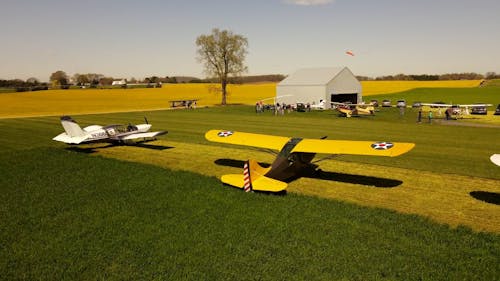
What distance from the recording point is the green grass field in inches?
305

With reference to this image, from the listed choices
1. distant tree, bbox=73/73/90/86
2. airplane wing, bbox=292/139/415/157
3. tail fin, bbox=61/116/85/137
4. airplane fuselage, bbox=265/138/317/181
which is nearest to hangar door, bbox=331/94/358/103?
tail fin, bbox=61/116/85/137

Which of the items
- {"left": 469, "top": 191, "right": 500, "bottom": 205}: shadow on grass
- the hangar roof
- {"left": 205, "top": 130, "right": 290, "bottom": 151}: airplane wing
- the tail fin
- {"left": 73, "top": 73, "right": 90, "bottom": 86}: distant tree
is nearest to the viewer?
{"left": 469, "top": 191, "right": 500, "bottom": 205}: shadow on grass

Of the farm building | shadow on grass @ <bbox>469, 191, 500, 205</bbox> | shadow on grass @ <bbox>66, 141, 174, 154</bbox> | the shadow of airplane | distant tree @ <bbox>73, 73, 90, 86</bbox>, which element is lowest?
shadow on grass @ <bbox>469, 191, 500, 205</bbox>

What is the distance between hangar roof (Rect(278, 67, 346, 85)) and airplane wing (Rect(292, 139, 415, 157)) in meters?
40.0

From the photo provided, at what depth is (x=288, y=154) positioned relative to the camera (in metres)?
13.9

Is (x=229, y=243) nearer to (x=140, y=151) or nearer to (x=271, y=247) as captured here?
(x=271, y=247)

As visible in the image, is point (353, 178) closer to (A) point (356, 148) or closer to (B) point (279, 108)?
(A) point (356, 148)

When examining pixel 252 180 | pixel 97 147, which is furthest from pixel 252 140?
pixel 97 147

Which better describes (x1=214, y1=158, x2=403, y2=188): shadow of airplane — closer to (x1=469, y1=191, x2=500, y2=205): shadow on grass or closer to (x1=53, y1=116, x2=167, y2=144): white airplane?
(x1=469, y1=191, x2=500, y2=205): shadow on grass

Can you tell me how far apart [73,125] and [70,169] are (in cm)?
542

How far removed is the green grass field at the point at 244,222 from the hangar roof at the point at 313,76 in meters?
36.5

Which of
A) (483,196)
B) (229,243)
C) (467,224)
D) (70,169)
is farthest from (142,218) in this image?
(483,196)

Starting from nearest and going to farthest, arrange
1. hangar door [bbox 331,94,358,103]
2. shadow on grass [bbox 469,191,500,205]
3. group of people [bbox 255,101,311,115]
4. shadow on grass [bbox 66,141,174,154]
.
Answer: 1. shadow on grass [bbox 469,191,500,205]
2. shadow on grass [bbox 66,141,174,154]
3. group of people [bbox 255,101,311,115]
4. hangar door [bbox 331,94,358,103]

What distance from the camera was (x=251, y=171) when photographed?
12.5 metres
